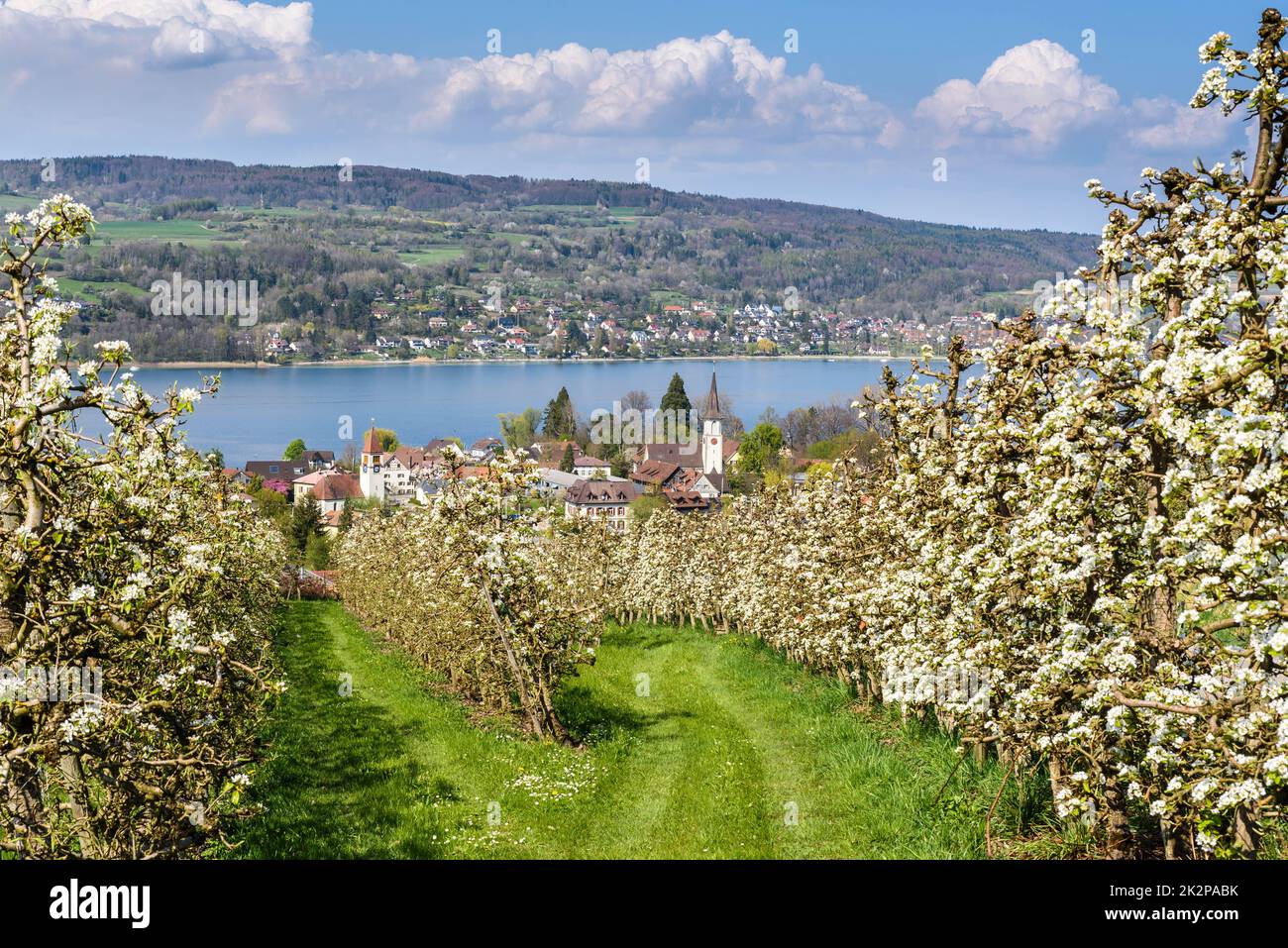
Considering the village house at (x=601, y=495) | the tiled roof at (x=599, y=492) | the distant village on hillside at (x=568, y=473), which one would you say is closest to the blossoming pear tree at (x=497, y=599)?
the distant village on hillside at (x=568, y=473)

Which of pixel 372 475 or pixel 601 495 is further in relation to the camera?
pixel 372 475

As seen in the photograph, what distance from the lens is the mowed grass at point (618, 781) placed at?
13.2 m

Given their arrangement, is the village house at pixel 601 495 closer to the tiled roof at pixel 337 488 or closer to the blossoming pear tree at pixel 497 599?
the tiled roof at pixel 337 488

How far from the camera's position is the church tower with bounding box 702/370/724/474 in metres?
156

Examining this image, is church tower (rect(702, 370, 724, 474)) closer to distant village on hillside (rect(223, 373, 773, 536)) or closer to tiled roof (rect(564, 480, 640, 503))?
distant village on hillside (rect(223, 373, 773, 536))

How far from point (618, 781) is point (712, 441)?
470 ft

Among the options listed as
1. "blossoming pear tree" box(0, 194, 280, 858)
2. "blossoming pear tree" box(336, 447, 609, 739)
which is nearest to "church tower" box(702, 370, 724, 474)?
"blossoming pear tree" box(336, 447, 609, 739)

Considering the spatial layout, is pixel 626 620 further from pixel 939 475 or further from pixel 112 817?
pixel 112 817

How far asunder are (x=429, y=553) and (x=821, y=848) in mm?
13755

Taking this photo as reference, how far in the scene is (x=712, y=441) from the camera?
15975cm

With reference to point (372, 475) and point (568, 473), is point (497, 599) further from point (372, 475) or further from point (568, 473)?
point (568, 473)

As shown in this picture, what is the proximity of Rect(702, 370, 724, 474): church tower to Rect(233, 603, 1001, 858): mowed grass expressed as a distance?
13085 cm

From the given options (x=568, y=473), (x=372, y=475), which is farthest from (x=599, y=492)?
(x=372, y=475)

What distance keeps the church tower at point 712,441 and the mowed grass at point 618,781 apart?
131 metres
